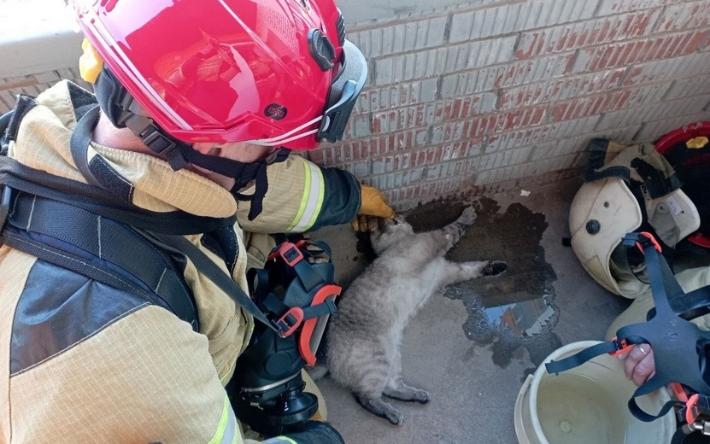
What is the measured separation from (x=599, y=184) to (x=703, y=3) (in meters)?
0.88

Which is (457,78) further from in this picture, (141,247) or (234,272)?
(141,247)

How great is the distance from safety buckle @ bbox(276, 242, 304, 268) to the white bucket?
43.4 inches

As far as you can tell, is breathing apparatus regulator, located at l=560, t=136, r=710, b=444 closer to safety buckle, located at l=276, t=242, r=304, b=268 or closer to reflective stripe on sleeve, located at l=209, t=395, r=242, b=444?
safety buckle, located at l=276, t=242, r=304, b=268

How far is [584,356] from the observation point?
196 centimetres

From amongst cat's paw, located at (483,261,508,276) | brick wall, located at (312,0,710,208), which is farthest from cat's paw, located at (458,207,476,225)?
cat's paw, located at (483,261,508,276)

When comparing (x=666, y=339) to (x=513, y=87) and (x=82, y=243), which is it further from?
(x=82, y=243)

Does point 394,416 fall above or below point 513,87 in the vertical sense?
below

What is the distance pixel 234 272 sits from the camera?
5.32ft

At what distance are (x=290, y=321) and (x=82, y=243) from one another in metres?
1.00

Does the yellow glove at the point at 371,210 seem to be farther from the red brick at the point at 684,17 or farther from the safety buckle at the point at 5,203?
the safety buckle at the point at 5,203

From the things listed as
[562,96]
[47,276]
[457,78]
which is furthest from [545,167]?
[47,276]

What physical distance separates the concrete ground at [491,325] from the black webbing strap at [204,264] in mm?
1174

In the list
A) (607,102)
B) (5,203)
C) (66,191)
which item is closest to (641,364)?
(607,102)

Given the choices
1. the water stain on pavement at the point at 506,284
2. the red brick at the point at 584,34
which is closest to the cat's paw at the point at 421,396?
the water stain on pavement at the point at 506,284
